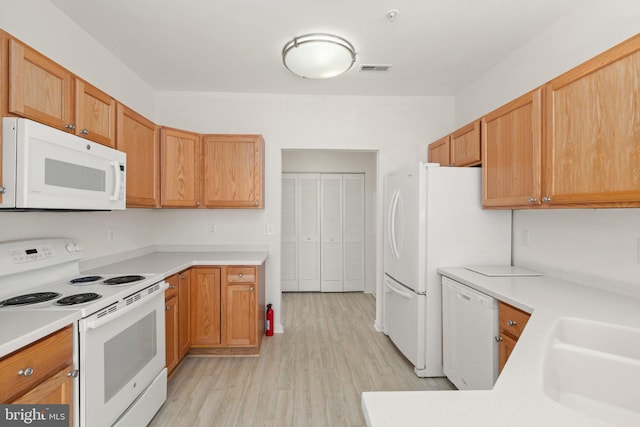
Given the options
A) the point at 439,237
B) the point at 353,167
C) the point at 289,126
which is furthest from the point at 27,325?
the point at 353,167

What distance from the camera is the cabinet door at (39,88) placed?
1313 millimetres

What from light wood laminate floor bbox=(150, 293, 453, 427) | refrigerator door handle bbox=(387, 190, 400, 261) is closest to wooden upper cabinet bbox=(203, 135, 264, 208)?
refrigerator door handle bbox=(387, 190, 400, 261)

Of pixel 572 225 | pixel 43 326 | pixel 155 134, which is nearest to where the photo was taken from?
pixel 43 326

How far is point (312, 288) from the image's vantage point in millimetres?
4980

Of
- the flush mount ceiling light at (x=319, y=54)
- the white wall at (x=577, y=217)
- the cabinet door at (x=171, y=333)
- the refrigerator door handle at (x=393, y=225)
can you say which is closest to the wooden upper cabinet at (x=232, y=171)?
the flush mount ceiling light at (x=319, y=54)

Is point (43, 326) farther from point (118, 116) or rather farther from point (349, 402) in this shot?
point (349, 402)

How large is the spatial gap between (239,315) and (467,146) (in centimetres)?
251

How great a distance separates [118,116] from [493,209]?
2865mm

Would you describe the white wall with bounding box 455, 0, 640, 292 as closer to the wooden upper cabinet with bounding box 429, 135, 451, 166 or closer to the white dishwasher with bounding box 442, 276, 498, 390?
the wooden upper cabinet with bounding box 429, 135, 451, 166

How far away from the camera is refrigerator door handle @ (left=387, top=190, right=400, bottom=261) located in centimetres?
277

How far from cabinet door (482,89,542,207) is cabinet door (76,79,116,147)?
268 cm

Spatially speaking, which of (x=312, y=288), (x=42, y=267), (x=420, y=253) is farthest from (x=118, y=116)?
(x=312, y=288)

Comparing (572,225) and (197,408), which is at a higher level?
(572,225)

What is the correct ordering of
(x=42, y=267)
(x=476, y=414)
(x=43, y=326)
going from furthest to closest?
(x=42, y=267) < (x=43, y=326) < (x=476, y=414)
